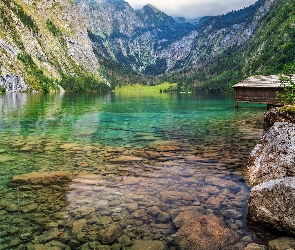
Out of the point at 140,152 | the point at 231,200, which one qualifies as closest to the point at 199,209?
Answer: the point at 231,200

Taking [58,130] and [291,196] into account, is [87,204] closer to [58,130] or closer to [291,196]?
[291,196]

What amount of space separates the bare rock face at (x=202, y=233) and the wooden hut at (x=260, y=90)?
1689 inches

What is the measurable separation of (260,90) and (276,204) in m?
47.0

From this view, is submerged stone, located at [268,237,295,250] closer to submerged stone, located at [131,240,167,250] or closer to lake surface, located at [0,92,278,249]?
lake surface, located at [0,92,278,249]

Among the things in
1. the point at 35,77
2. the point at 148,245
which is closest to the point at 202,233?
the point at 148,245

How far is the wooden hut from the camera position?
48.1m

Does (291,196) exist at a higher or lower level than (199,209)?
higher

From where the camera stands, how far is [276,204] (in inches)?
299

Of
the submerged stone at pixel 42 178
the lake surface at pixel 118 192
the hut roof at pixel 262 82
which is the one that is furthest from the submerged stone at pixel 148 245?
the hut roof at pixel 262 82

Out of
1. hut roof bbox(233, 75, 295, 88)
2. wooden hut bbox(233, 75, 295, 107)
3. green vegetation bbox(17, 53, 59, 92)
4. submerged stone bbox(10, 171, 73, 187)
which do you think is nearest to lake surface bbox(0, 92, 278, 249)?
submerged stone bbox(10, 171, 73, 187)

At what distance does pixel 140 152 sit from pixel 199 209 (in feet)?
26.4

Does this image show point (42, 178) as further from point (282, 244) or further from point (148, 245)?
point (282, 244)

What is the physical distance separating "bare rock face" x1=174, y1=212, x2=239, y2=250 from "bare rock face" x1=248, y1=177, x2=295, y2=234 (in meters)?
1.02

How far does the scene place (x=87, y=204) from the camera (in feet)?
30.5
